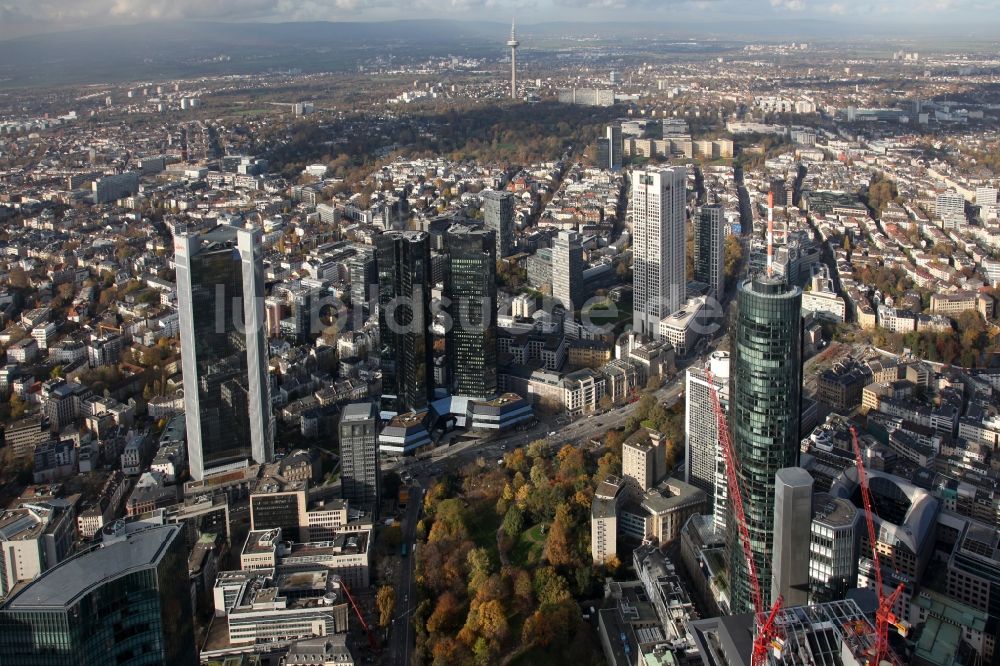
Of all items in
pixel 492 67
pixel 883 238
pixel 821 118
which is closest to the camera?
pixel 883 238

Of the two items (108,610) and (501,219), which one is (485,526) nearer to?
(108,610)

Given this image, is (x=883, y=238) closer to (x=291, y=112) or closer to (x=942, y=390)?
(x=942, y=390)

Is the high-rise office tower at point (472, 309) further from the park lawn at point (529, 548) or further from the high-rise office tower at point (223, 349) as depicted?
the park lawn at point (529, 548)

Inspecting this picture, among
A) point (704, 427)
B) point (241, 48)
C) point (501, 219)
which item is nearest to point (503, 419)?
point (704, 427)

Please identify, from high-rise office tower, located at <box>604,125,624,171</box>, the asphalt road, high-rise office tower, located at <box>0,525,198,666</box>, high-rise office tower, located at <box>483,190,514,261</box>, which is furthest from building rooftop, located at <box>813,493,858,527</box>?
high-rise office tower, located at <box>604,125,624,171</box>

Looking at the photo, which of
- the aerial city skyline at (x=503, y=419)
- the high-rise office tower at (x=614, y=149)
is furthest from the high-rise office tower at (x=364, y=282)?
the high-rise office tower at (x=614, y=149)

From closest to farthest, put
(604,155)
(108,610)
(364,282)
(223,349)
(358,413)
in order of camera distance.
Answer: (108,610) < (358,413) < (223,349) < (364,282) < (604,155)

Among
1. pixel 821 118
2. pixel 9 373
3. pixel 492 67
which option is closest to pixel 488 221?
pixel 9 373
